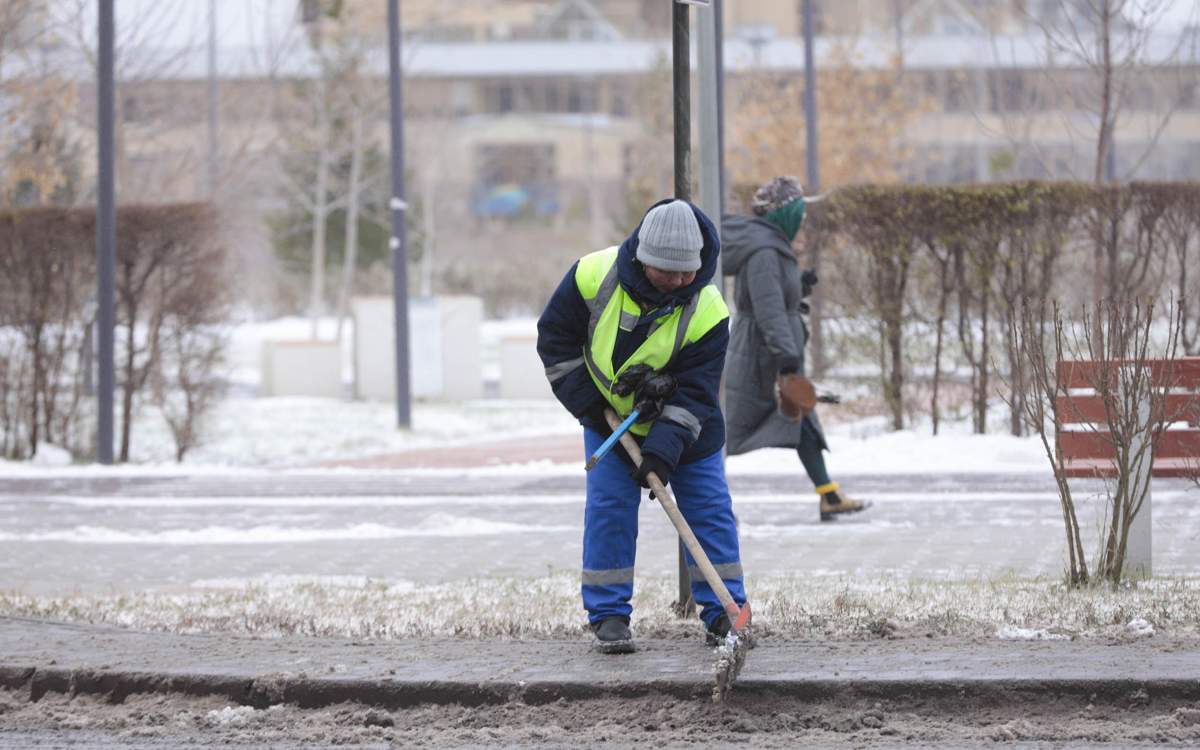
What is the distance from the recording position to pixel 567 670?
6.02 meters

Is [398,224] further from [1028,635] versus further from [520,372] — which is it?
[1028,635]

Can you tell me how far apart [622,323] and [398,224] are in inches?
494

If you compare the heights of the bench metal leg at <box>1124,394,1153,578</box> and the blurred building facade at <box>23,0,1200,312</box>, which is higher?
the blurred building facade at <box>23,0,1200,312</box>

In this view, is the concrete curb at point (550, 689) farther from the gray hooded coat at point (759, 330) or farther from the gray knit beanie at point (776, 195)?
the gray knit beanie at point (776, 195)

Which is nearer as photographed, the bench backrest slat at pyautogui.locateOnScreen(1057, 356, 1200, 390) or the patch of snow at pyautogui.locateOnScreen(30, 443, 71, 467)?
the bench backrest slat at pyautogui.locateOnScreen(1057, 356, 1200, 390)

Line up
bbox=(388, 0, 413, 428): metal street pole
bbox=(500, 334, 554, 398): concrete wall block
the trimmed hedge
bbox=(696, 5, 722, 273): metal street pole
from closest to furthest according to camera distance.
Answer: bbox=(696, 5, 722, 273): metal street pole → the trimmed hedge → bbox=(388, 0, 413, 428): metal street pole → bbox=(500, 334, 554, 398): concrete wall block

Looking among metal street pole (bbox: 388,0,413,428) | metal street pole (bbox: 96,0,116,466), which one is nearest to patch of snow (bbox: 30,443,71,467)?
metal street pole (bbox: 96,0,116,466)

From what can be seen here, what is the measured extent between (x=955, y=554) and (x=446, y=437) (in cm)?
957

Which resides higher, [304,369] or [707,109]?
[707,109]

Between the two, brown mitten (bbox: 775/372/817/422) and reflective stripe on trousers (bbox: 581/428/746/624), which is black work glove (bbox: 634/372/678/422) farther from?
brown mitten (bbox: 775/372/817/422)

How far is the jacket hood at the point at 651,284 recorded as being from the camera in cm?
611

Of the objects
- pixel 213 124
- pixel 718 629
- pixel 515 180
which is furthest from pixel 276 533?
pixel 515 180

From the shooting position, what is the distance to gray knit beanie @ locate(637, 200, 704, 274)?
5965 mm

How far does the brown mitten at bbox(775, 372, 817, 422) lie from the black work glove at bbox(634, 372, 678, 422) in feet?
11.4
